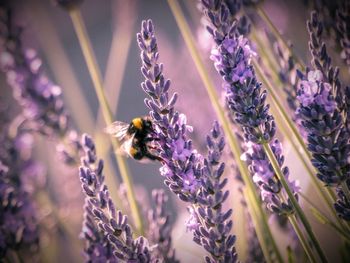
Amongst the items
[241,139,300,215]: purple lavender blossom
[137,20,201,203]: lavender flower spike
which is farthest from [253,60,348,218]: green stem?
[137,20,201,203]: lavender flower spike

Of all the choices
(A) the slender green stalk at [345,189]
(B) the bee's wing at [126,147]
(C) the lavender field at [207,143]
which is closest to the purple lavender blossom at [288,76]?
(C) the lavender field at [207,143]

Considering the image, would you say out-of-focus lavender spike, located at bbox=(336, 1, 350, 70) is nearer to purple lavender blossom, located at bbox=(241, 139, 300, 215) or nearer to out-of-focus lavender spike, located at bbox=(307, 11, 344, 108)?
out-of-focus lavender spike, located at bbox=(307, 11, 344, 108)

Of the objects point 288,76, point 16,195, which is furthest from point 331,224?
point 16,195

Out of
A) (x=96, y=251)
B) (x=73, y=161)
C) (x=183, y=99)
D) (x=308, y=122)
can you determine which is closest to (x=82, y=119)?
(x=73, y=161)

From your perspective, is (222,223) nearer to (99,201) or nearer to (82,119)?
(99,201)

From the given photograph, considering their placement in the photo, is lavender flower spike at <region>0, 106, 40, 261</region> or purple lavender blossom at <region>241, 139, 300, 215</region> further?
lavender flower spike at <region>0, 106, 40, 261</region>

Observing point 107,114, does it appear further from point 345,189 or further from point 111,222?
point 345,189

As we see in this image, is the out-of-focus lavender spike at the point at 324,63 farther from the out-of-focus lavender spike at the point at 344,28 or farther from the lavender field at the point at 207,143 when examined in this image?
the out-of-focus lavender spike at the point at 344,28
